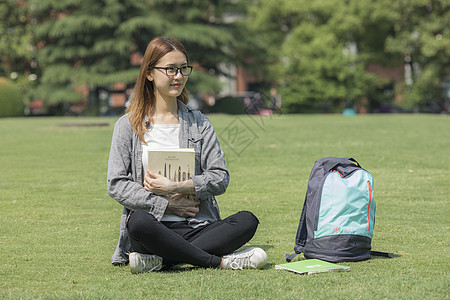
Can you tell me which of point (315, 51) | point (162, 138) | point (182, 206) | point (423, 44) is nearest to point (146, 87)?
point (162, 138)

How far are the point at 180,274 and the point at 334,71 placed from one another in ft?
120

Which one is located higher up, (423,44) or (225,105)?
(423,44)

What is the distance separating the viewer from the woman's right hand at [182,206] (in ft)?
15.4

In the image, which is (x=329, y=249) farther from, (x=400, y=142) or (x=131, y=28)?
(x=131, y=28)

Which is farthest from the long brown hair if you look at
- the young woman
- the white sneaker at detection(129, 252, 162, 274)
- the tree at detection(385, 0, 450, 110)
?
the tree at detection(385, 0, 450, 110)

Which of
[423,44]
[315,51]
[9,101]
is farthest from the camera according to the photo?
[315,51]

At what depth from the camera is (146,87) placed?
16.3 ft

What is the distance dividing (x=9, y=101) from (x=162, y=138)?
29584mm

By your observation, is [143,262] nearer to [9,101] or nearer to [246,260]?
[246,260]

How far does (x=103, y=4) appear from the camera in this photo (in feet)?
119

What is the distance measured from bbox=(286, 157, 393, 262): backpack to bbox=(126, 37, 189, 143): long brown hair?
1.32m

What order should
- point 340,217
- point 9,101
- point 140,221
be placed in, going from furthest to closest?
point 9,101 → point 340,217 → point 140,221

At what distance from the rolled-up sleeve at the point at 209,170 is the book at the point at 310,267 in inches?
26.4

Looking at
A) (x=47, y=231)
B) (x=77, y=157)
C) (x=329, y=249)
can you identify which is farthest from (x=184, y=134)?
(x=77, y=157)
